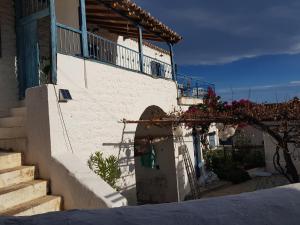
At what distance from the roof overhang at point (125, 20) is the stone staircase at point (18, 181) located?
4.42m

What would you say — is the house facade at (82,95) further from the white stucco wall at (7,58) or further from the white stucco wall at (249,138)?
the white stucco wall at (249,138)

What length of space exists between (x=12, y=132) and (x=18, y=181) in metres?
1.50

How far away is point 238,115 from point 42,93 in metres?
5.05

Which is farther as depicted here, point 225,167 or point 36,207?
point 225,167

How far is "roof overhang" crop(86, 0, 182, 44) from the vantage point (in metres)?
9.80

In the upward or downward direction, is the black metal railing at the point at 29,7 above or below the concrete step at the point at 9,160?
above

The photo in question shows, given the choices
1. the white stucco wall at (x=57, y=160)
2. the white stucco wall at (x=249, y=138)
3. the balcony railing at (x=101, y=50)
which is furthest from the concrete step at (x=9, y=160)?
the white stucco wall at (x=249, y=138)

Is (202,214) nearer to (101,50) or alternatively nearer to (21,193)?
(21,193)

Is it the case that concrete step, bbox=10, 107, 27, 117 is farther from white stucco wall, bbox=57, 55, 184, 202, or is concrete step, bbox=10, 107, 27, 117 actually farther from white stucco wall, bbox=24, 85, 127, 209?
white stucco wall, bbox=57, 55, 184, 202

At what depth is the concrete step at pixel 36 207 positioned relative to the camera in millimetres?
4738

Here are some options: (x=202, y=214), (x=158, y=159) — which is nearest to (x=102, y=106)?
(x=158, y=159)

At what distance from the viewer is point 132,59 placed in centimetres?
1100

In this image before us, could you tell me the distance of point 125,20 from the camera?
1105cm

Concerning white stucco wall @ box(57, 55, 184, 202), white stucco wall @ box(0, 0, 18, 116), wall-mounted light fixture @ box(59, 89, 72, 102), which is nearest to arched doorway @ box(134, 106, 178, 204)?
white stucco wall @ box(57, 55, 184, 202)
